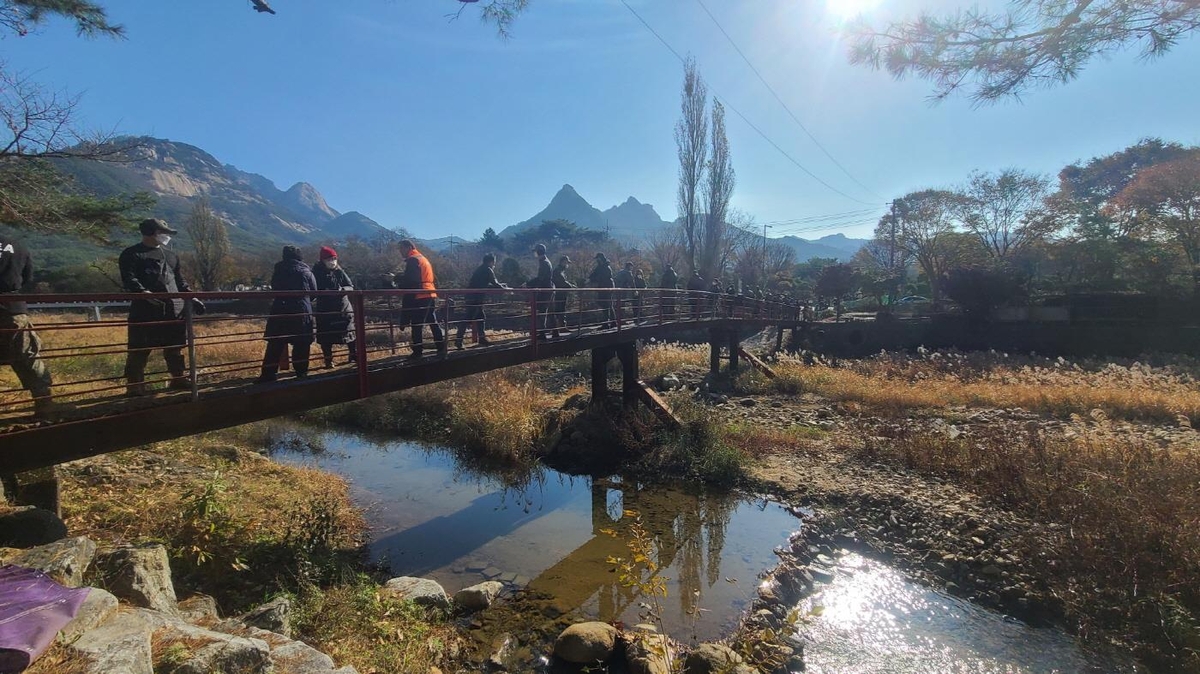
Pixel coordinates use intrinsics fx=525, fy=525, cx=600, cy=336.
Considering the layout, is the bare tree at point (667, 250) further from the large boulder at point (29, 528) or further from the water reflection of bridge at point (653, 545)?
the large boulder at point (29, 528)

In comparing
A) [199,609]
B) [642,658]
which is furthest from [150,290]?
[642,658]

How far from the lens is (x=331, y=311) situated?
19.0 feet

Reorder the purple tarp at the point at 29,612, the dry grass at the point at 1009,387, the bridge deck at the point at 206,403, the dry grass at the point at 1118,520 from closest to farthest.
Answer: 1. the purple tarp at the point at 29,612
2. the bridge deck at the point at 206,403
3. the dry grass at the point at 1118,520
4. the dry grass at the point at 1009,387

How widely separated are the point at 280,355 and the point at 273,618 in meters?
2.50

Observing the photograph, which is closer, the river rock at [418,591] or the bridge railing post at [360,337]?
the river rock at [418,591]

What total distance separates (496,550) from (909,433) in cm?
722

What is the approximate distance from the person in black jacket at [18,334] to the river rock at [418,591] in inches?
126

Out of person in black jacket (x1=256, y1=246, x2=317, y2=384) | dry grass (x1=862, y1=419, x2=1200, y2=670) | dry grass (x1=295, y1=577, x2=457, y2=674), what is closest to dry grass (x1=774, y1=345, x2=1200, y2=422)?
dry grass (x1=862, y1=419, x2=1200, y2=670)

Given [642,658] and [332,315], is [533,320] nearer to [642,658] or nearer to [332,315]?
[332,315]

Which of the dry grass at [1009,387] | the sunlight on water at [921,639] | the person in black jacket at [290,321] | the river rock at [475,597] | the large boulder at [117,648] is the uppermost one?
the person in black jacket at [290,321]

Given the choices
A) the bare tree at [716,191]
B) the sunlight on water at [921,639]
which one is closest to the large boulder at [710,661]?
the sunlight on water at [921,639]

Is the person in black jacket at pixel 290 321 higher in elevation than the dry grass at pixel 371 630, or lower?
higher

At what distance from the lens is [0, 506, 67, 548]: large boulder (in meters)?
3.68

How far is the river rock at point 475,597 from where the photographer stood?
5230 millimetres
